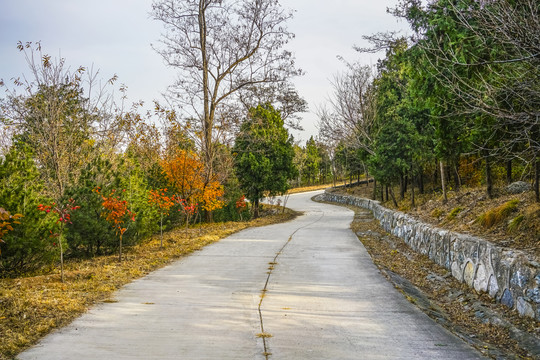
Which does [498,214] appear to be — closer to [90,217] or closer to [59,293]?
[59,293]

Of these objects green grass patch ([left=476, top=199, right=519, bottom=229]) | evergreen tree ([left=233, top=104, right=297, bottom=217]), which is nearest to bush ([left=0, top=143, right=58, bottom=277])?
green grass patch ([left=476, top=199, right=519, bottom=229])

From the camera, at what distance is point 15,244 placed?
797 centimetres

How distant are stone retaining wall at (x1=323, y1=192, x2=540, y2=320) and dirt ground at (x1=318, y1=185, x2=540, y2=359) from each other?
0.15 meters

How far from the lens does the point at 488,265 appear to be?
6.68 m

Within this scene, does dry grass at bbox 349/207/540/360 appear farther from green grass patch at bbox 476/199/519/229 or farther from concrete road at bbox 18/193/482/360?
green grass patch at bbox 476/199/519/229

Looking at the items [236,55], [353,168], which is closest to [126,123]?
[236,55]

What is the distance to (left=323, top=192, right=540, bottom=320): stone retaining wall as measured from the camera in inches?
214

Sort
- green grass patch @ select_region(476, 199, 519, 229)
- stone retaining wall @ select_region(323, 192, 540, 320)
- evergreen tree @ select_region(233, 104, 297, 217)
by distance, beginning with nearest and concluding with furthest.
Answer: stone retaining wall @ select_region(323, 192, 540, 320) < green grass patch @ select_region(476, 199, 519, 229) < evergreen tree @ select_region(233, 104, 297, 217)

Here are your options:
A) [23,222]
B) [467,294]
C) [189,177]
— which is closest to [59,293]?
[23,222]

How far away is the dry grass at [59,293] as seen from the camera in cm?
483

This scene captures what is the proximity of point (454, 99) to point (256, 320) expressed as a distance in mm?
4817

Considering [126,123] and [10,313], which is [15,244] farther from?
[126,123]

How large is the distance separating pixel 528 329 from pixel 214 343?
3691 mm

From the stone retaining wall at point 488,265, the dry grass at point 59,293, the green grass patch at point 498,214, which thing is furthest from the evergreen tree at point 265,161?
the green grass patch at point 498,214
